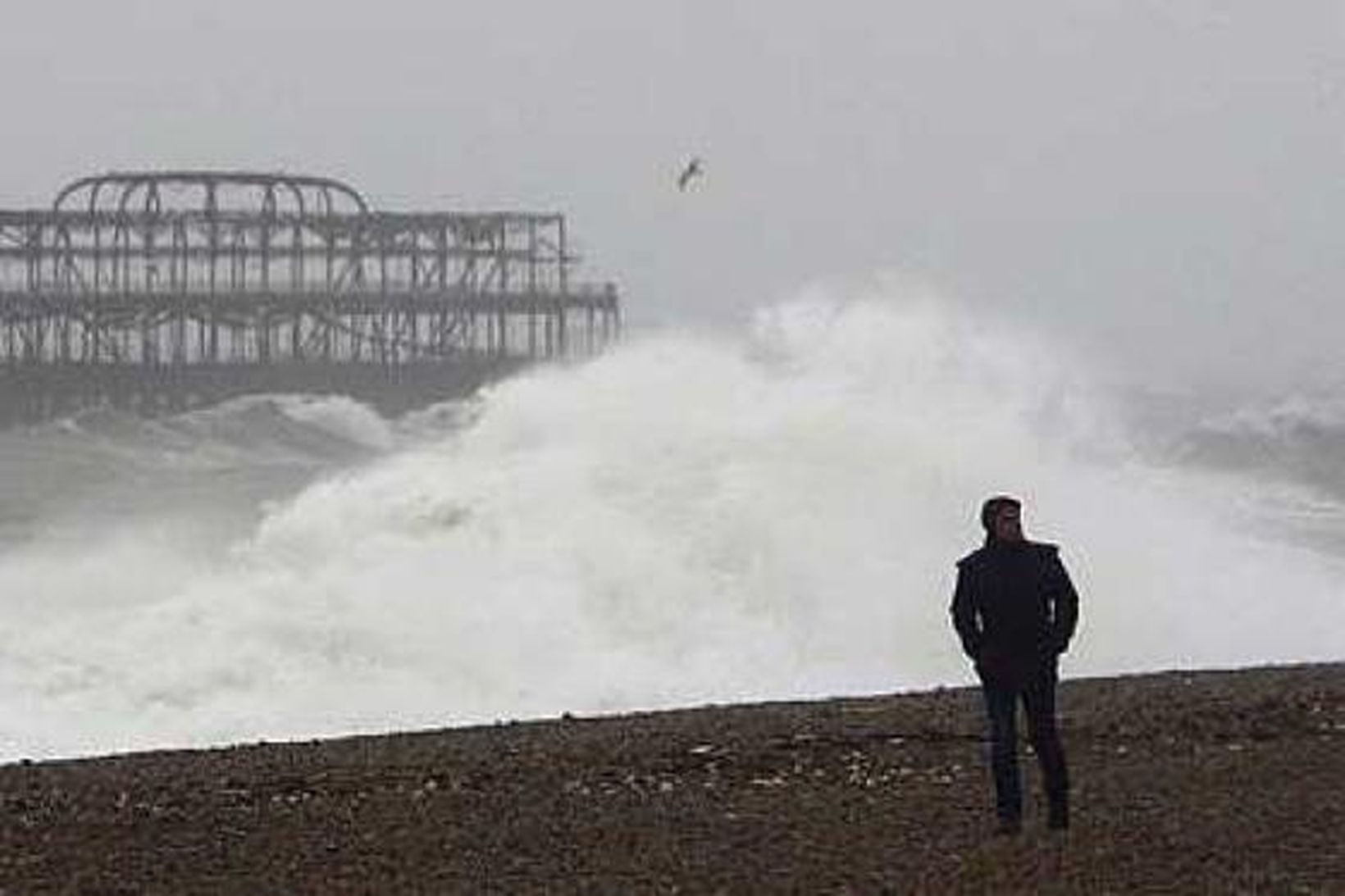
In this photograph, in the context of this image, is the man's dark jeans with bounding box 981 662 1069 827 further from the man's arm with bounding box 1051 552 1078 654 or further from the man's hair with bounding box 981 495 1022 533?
the man's hair with bounding box 981 495 1022 533

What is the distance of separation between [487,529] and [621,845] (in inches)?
620

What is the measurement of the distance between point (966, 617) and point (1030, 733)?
0.47 metres

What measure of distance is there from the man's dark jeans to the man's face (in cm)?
41

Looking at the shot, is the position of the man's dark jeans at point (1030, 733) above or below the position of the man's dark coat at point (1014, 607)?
below

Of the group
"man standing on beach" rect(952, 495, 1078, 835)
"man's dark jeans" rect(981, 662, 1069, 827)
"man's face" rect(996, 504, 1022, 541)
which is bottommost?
"man's dark jeans" rect(981, 662, 1069, 827)

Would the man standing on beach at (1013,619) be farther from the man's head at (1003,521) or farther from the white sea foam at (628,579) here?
the white sea foam at (628,579)

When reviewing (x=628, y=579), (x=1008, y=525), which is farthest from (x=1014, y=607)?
(x=628, y=579)

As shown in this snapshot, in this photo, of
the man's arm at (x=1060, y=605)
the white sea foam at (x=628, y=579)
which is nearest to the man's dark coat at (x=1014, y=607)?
the man's arm at (x=1060, y=605)

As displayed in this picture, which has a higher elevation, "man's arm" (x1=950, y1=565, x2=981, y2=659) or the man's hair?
the man's hair

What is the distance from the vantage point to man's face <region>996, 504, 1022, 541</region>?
6906 mm

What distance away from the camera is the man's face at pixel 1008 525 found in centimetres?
691

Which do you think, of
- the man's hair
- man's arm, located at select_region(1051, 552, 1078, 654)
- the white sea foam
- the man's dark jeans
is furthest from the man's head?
the white sea foam

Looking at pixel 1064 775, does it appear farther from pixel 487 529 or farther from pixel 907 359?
pixel 907 359

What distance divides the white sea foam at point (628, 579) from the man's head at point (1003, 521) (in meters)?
9.00
